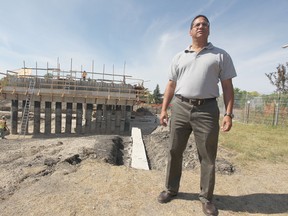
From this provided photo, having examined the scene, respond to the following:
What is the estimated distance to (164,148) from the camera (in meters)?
7.46

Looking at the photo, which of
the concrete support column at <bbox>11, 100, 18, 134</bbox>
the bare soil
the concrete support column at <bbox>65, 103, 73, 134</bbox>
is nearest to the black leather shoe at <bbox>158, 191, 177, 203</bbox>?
the bare soil

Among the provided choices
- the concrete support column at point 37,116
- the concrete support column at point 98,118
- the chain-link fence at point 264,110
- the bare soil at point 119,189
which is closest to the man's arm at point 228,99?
the bare soil at point 119,189

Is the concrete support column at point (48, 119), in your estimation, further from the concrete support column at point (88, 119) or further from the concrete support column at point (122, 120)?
the concrete support column at point (122, 120)

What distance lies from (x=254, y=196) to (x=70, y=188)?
2781mm

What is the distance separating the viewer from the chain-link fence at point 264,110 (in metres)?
16.2

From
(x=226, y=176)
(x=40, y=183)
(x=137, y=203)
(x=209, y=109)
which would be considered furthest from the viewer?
(x=226, y=176)

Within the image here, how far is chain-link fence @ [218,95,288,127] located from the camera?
16219 mm

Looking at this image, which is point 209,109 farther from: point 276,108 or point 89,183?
point 276,108

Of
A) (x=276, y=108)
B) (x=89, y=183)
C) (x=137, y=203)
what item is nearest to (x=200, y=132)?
(x=137, y=203)

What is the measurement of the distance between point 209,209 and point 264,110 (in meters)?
16.6

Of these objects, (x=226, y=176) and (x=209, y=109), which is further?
(x=226, y=176)

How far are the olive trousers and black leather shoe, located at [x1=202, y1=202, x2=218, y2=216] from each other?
2.6 inches

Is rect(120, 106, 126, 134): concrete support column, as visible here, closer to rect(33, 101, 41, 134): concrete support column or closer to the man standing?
rect(33, 101, 41, 134): concrete support column

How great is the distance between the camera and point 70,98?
19.3 metres
